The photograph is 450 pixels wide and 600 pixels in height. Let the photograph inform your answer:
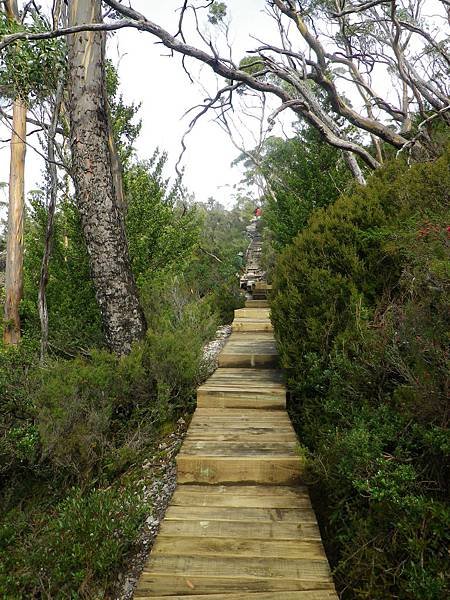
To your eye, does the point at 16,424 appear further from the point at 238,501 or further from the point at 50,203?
the point at 50,203

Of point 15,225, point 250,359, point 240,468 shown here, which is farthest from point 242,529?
point 15,225

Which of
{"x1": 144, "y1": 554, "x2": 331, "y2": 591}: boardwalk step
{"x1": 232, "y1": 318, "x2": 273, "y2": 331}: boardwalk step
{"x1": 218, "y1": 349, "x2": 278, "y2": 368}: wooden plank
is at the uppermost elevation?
{"x1": 232, "y1": 318, "x2": 273, "y2": 331}: boardwalk step

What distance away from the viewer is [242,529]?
1.81m

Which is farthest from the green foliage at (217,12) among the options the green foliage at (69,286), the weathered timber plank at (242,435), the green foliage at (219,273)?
the weathered timber plank at (242,435)

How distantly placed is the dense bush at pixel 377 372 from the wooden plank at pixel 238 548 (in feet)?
0.49

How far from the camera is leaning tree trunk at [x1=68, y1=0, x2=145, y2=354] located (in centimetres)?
387

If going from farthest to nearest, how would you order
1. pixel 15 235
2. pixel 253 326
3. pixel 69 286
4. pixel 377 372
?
pixel 15 235 < pixel 69 286 < pixel 253 326 < pixel 377 372

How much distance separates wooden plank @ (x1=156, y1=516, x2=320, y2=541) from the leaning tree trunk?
2373 millimetres

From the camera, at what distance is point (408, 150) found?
5.65m

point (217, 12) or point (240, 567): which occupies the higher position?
point (217, 12)

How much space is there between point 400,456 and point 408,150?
17.5 feet

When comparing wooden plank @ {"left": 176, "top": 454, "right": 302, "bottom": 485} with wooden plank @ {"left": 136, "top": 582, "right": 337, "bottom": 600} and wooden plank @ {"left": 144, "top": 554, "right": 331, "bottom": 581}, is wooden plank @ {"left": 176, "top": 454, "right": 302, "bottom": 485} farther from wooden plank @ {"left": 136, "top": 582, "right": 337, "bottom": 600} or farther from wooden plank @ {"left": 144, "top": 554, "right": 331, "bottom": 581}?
wooden plank @ {"left": 136, "top": 582, "right": 337, "bottom": 600}

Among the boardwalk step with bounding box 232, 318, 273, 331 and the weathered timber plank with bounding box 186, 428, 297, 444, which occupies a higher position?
the boardwalk step with bounding box 232, 318, 273, 331

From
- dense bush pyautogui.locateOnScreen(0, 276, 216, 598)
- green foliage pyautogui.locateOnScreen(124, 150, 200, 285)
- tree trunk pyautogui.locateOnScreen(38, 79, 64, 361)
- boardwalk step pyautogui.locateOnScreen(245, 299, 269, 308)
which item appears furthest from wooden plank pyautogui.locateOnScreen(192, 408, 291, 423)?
boardwalk step pyautogui.locateOnScreen(245, 299, 269, 308)
